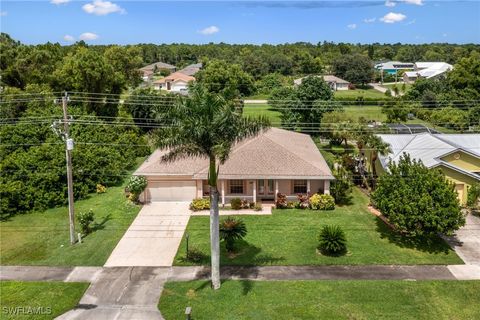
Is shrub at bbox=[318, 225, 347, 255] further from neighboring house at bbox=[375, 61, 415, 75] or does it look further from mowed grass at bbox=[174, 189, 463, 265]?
neighboring house at bbox=[375, 61, 415, 75]

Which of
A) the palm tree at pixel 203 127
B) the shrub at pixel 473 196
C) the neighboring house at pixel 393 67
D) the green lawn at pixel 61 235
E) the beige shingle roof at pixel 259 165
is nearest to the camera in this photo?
the palm tree at pixel 203 127

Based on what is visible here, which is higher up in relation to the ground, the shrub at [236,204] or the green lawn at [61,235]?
the shrub at [236,204]

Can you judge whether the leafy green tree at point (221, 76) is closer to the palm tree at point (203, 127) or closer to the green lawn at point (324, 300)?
the palm tree at point (203, 127)

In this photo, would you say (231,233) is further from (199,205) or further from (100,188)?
(100,188)

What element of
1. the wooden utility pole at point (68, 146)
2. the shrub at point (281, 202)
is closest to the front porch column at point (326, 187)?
the shrub at point (281, 202)

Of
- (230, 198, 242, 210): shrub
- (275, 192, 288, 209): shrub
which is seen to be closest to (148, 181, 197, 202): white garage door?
(230, 198, 242, 210): shrub

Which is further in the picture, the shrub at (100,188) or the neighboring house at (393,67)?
the neighboring house at (393,67)
